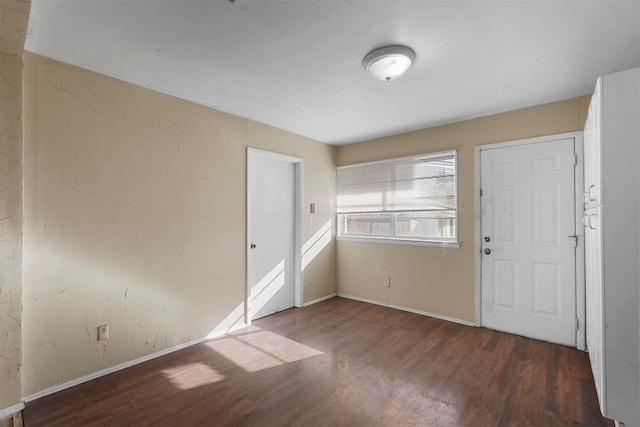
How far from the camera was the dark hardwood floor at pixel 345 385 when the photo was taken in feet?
6.38

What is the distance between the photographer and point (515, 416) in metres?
1.94

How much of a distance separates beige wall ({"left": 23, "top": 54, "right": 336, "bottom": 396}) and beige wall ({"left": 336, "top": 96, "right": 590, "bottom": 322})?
1.86 metres

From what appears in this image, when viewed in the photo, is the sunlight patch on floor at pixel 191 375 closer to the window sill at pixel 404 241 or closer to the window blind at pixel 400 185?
the window sill at pixel 404 241

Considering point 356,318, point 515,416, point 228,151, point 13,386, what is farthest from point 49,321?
point 515,416

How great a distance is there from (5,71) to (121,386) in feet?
7.46

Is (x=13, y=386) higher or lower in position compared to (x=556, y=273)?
lower

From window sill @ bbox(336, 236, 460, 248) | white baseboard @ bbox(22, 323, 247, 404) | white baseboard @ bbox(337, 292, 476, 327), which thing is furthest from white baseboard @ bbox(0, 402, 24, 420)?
window sill @ bbox(336, 236, 460, 248)

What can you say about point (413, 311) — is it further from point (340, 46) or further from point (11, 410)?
point (11, 410)

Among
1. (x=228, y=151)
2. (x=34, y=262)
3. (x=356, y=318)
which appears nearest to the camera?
(x=34, y=262)

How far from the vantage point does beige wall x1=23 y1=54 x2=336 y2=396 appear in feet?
7.10

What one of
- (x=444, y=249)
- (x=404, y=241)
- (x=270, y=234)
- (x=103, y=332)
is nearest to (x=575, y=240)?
(x=444, y=249)

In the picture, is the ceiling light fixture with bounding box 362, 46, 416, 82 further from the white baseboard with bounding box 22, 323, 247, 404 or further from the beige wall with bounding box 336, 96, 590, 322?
the white baseboard with bounding box 22, 323, 247, 404

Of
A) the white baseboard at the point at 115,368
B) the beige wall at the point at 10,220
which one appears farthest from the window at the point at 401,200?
the beige wall at the point at 10,220

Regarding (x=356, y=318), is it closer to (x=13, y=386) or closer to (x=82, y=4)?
(x=13, y=386)
